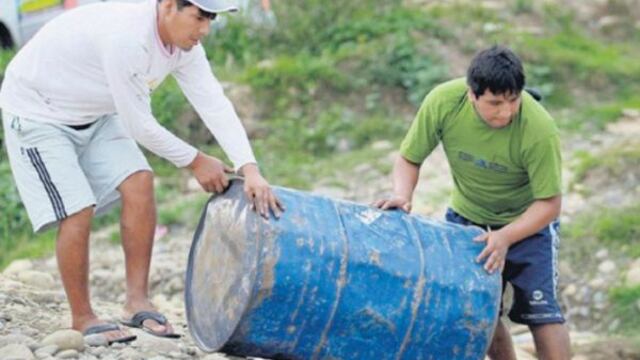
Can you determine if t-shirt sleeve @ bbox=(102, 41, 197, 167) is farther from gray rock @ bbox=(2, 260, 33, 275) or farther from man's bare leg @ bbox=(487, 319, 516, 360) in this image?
gray rock @ bbox=(2, 260, 33, 275)

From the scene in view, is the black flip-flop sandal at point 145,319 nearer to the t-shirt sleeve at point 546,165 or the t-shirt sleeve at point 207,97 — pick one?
the t-shirt sleeve at point 207,97

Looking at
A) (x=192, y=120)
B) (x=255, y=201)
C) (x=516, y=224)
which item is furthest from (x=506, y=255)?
(x=192, y=120)

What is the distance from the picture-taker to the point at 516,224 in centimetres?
543

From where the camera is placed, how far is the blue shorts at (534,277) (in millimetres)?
5617

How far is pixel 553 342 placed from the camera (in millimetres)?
5629

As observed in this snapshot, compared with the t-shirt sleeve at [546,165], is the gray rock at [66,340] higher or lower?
lower

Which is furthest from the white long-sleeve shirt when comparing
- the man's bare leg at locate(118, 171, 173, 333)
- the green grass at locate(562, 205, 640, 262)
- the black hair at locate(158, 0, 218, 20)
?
the green grass at locate(562, 205, 640, 262)

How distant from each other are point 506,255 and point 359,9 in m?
6.71

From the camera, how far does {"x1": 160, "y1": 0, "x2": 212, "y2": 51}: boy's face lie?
525 cm

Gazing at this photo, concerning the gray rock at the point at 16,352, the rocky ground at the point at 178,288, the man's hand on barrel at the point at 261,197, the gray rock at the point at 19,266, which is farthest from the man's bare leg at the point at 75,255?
the gray rock at the point at 19,266

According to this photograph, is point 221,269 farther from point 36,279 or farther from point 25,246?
point 25,246

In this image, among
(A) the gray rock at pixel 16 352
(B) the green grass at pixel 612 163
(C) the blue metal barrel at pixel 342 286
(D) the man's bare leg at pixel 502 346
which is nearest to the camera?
(C) the blue metal barrel at pixel 342 286

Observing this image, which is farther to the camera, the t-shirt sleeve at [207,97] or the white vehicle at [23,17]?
the white vehicle at [23,17]

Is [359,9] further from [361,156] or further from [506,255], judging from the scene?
[506,255]
